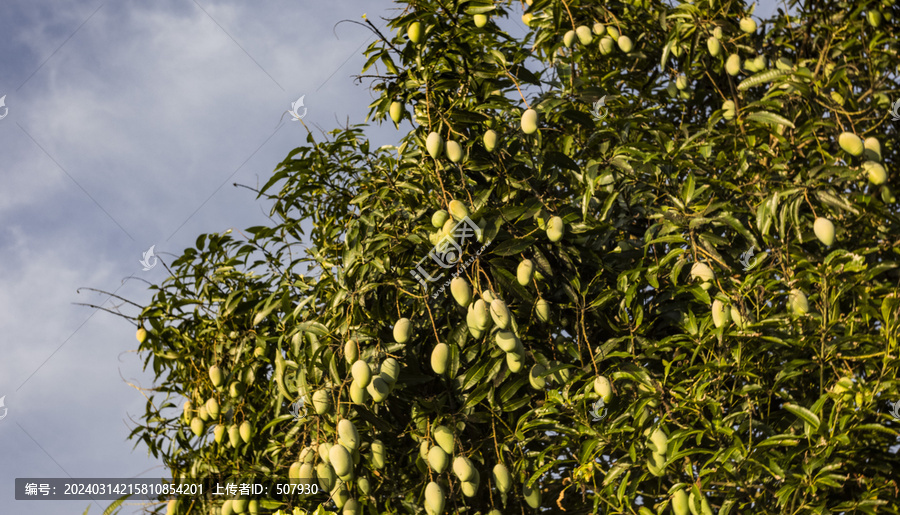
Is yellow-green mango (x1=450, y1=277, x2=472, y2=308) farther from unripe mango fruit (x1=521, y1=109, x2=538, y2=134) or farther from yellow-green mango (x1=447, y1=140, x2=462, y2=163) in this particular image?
unripe mango fruit (x1=521, y1=109, x2=538, y2=134)

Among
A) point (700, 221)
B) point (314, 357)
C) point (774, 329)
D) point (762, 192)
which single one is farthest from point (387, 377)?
point (762, 192)

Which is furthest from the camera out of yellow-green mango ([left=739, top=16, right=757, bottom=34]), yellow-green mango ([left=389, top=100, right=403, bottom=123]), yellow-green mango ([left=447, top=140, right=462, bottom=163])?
yellow-green mango ([left=739, top=16, right=757, bottom=34])

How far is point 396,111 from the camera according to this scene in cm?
193

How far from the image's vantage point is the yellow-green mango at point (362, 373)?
1.65m

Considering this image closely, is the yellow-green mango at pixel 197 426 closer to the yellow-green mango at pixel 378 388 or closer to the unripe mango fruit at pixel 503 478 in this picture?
the yellow-green mango at pixel 378 388

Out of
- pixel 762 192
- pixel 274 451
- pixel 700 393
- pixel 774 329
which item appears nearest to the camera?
pixel 700 393

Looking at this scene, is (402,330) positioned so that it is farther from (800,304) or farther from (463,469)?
(800,304)

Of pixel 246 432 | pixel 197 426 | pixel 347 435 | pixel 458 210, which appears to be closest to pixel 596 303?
pixel 458 210

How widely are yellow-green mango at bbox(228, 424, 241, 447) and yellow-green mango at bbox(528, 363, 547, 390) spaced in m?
0.98

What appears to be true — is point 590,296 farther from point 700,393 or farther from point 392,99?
point 392,99

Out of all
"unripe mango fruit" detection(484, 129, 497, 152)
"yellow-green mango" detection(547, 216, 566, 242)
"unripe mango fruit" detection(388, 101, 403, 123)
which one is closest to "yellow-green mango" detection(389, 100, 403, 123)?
"unripe mango fruit" detection(388, 101, 403, 123)

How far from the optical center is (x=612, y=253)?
6.68ft

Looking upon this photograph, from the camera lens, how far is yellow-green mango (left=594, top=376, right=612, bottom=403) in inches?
65.4

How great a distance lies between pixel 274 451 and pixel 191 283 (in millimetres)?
682
